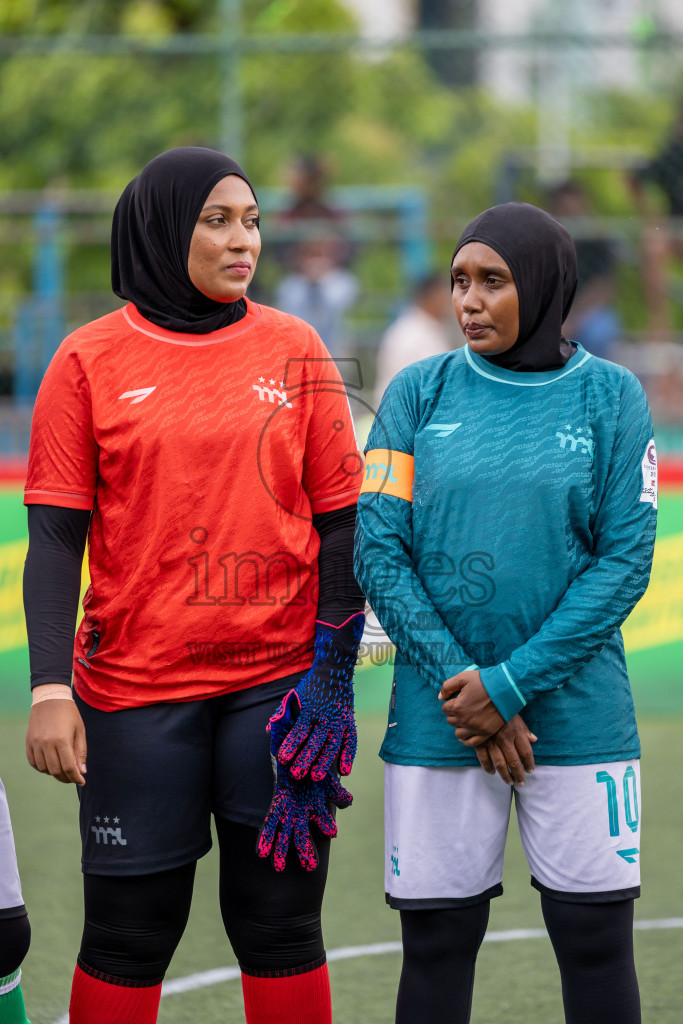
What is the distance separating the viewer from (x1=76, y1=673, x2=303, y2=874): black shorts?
8.54 feet

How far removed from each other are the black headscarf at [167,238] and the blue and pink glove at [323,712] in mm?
653

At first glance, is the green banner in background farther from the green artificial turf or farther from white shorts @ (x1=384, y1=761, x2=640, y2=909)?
white shorts @ (x1=384, y1=761, x2=640, y2=909)

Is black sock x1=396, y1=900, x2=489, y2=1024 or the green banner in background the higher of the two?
black sock x1=396, y1=900, x2=489, y2=1024

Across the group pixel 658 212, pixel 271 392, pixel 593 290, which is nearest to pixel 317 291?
pixel 593 290

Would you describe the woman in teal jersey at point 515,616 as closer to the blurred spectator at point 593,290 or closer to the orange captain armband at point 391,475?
the orange captain armband at point 391,475

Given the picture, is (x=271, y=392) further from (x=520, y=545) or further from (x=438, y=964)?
(x=438, y=964)

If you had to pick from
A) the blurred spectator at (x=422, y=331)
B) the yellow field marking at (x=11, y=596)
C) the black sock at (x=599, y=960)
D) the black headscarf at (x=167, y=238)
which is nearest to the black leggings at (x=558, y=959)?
the black sock at (x=599, y=960)

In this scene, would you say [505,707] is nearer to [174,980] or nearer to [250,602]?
[250,602]

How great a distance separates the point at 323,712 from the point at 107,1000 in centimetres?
69

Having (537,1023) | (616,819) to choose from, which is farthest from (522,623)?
(537,1023)

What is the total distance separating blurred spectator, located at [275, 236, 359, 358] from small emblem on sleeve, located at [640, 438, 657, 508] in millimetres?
6038

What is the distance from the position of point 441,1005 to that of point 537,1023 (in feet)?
3.36

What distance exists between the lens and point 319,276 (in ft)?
28.3

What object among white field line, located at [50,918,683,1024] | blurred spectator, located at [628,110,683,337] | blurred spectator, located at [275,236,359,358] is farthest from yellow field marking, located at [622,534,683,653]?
blurred spectator, located at [275,236,359,358]
